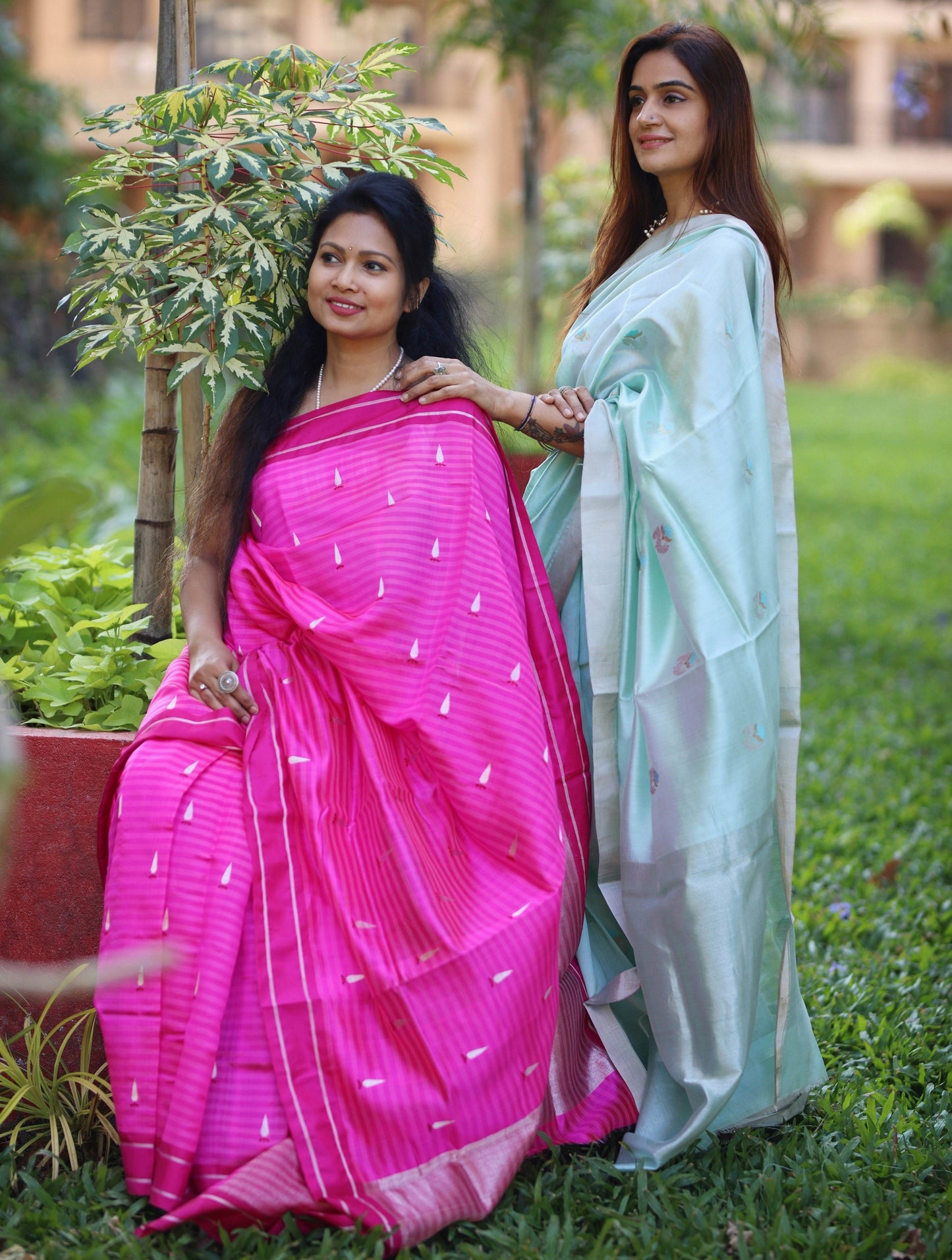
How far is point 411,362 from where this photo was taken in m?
2.60

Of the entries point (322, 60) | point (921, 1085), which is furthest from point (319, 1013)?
point (322, 60)

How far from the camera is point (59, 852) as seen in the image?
2.50 m

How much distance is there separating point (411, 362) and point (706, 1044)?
1423 mm

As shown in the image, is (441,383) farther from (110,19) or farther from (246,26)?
(110,19)

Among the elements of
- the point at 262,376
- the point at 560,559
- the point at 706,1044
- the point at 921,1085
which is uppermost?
the point at 262,376

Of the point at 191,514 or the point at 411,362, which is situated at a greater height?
the point at 411,362

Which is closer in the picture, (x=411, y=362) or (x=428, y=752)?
(x=428, y=752)

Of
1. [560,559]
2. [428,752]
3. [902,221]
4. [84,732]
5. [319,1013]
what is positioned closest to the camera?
[319,1013]

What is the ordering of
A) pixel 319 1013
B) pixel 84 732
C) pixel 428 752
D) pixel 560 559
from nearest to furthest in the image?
pixel 319 1013
pixel 428 752
pixel 84 732
pixel 560 559

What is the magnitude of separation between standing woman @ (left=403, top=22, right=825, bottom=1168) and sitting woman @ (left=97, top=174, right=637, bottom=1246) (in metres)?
0.11

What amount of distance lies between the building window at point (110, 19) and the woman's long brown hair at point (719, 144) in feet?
66.9

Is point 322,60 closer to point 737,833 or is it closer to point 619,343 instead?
point 619,343

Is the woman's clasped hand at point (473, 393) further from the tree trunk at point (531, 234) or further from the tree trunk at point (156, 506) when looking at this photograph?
the tree trunk at point (531, 234)

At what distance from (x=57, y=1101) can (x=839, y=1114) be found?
1.51 m
